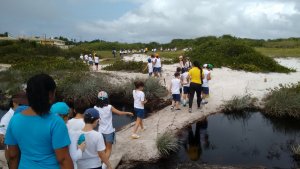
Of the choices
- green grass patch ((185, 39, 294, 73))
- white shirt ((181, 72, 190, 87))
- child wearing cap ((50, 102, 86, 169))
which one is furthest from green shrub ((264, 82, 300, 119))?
green grass patch ((185, 39, 294, 73))

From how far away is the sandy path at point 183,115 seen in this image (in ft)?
28.1

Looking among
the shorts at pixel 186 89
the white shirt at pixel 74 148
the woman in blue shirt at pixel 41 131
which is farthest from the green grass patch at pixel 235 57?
the woman in blue shirt at pixel 41 131

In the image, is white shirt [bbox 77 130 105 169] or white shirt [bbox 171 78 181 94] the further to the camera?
white shirt [bbox 171 78 181 94]

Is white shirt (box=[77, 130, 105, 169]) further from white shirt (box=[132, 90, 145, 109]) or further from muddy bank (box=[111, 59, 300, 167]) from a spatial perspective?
white shirt (box=[132, 90, 145, 109])

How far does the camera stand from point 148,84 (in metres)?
15.6

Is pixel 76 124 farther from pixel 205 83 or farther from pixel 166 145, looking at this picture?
pixel 205 83

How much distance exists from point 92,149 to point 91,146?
53 millimetres

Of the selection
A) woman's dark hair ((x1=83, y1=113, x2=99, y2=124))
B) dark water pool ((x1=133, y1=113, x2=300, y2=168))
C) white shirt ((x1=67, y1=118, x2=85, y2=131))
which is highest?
woman's dark hair ((x1=83, y1=113, x2=99, y2=124))

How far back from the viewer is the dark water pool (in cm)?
847

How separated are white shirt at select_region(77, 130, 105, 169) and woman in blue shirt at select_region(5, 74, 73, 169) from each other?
140cm

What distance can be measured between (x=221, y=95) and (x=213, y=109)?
92.6 inches

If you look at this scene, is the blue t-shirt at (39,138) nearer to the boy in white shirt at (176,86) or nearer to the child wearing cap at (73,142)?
the child wearing cap at (73,142)

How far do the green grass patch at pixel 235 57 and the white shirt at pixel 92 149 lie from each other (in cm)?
2023

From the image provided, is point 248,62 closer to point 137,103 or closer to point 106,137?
point 137,103
